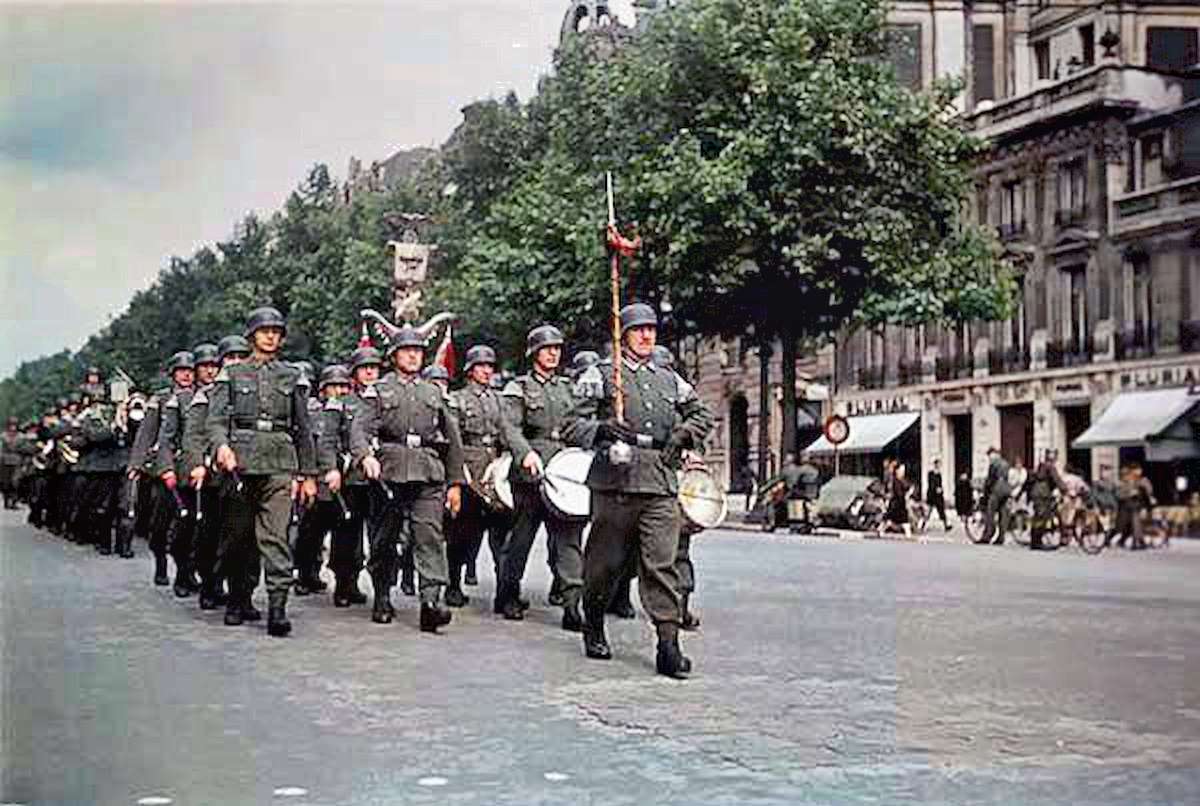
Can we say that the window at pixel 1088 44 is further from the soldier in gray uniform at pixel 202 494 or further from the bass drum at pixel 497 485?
the bass drum at pixel 497 485

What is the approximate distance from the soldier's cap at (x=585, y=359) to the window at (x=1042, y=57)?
6.27 ft

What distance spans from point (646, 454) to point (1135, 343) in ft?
6.46

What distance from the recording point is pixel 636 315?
257 inches

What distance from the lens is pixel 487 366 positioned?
8266 mm

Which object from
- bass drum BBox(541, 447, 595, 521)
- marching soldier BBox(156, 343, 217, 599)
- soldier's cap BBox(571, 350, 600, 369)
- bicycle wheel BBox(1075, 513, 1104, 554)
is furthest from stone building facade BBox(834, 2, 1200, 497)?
marching soldier BBox(156, 343, 217, 599)

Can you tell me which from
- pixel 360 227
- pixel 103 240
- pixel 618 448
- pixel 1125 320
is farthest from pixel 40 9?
pixel 1125 320

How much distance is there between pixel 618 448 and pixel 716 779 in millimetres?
1885

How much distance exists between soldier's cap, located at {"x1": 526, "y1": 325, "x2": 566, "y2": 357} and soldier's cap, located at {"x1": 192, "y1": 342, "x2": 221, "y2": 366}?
1.10m

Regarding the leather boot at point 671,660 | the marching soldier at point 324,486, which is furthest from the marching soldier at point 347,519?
the leather boot at point 671,660

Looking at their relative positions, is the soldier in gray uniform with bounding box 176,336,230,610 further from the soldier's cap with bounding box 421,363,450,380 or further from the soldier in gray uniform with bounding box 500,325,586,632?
the soldier in gray uniform with bounding box 500,325,586,632

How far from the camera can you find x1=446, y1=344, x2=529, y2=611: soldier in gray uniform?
323 inches

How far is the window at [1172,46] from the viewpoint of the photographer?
204 inches

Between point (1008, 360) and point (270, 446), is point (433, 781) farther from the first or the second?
point (270, 446)

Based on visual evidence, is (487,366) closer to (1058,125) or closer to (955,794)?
(1058,125)
